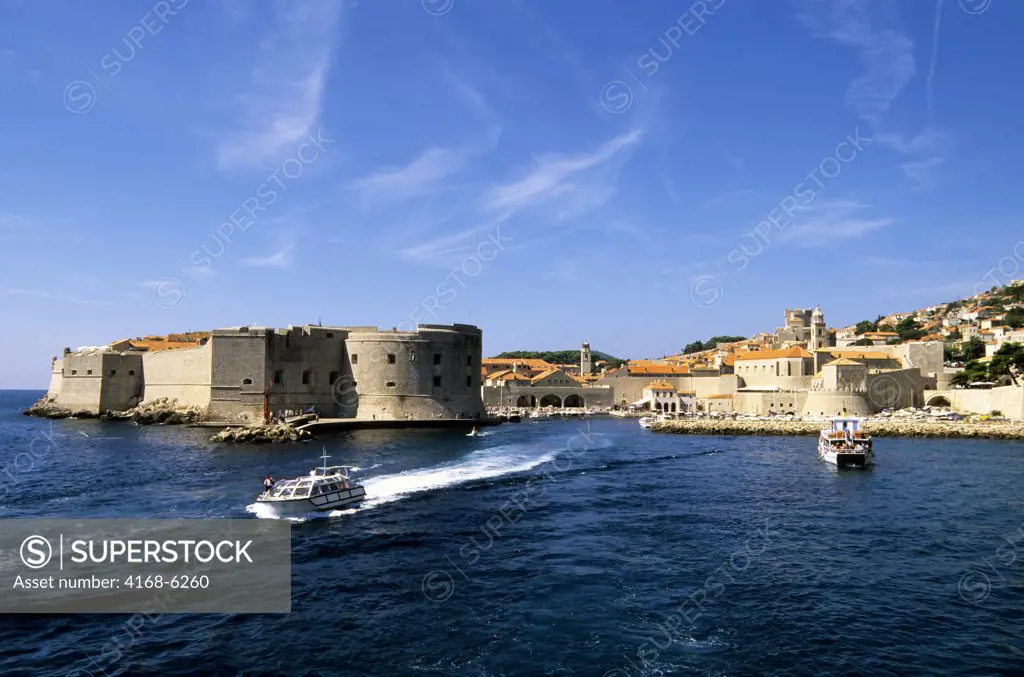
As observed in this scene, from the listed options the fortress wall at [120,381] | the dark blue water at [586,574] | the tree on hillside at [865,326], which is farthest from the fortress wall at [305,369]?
the tree on hillside at [865,326]

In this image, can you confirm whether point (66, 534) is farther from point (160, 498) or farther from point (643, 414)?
point (643, 414)

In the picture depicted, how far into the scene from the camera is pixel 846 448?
97.7 feet

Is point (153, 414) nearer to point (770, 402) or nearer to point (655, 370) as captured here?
point (770, 402)

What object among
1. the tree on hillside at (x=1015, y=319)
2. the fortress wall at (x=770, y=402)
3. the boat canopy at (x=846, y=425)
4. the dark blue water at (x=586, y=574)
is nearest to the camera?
the dark blue water at (x=586, y=574)

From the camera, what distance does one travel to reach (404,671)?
8867 mm

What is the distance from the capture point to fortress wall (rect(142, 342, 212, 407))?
43625 millimetres

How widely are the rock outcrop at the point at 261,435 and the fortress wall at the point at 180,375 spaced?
297 inches

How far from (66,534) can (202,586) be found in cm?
581

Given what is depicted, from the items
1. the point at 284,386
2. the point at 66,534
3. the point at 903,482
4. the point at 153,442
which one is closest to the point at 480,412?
the point at 284,386

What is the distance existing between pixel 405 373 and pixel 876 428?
102ft

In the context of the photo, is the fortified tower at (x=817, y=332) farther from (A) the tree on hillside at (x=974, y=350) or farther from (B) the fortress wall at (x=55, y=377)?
(B) the fortress wall at (x=55, y=377)

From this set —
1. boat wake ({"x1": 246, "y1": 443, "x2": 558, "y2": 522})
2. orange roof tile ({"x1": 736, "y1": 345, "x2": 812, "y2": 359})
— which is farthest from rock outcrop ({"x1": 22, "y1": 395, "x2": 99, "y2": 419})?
orange roof tile ({"x1": 736, "y1": 345, "x2": 812, "y2": 359})

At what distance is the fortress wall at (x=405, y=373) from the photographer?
44969 mm

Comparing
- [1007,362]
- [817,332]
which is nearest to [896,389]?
[1007,362]
